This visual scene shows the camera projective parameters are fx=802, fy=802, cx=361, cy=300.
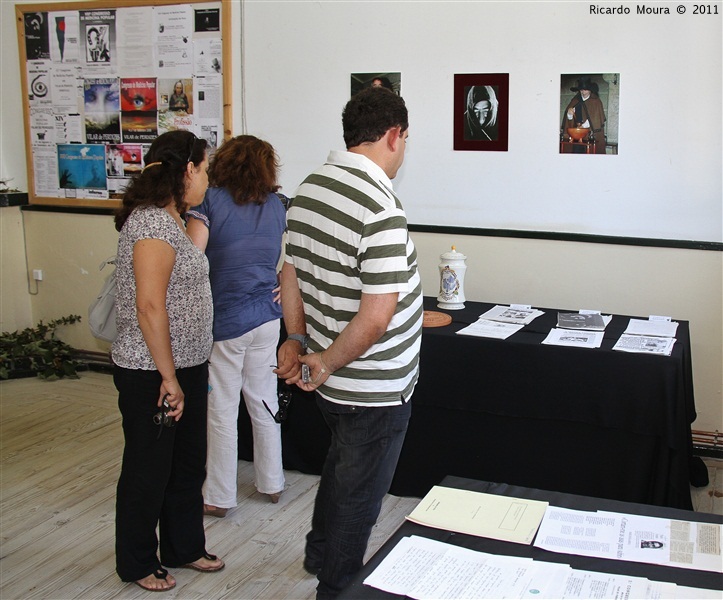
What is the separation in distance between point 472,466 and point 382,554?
5.78 ft

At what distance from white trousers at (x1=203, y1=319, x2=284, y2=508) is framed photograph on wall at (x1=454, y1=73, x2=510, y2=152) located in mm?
1449

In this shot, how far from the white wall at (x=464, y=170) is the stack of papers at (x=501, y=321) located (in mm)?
429

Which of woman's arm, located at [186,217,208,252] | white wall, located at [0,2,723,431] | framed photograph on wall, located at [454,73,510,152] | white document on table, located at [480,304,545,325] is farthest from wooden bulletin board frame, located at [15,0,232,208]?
white document on table, located at [480,304,545,325]

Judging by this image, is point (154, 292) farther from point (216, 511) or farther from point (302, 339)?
point (216, 511)

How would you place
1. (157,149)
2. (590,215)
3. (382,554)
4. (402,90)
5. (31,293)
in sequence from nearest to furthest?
(382,554), (157,149), (590,215), (402,90), (31,293)

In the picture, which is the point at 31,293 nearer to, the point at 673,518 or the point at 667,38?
the point at 667,38

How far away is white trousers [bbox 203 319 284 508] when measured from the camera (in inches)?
114

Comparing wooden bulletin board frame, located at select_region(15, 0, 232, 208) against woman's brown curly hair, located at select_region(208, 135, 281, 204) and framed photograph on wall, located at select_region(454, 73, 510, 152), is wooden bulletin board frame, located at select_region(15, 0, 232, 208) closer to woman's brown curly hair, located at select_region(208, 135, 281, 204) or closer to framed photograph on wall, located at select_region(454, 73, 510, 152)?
framed photograph on wall, located at select_region(454, 73, 510, 152)

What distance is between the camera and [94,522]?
301 cm

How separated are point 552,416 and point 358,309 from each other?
1.19 m

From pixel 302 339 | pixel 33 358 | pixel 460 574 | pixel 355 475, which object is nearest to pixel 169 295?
pixel 302 339

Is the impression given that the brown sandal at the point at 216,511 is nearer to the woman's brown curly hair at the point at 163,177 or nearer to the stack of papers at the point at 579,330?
the woman's brown curly hair at the point at 163,177

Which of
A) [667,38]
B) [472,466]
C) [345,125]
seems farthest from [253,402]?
[667,38]

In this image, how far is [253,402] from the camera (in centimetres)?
303
